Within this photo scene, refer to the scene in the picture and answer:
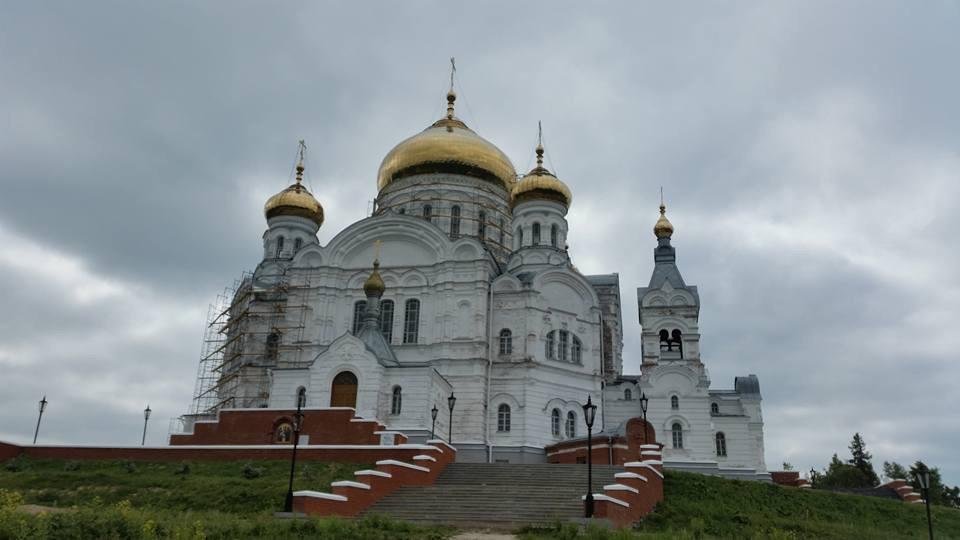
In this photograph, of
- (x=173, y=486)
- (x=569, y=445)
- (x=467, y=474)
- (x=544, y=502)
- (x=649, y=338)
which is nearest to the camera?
(x=544, y=502)

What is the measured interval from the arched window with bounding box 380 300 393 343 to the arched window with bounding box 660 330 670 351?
13.3 m

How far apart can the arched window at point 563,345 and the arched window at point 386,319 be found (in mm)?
7350

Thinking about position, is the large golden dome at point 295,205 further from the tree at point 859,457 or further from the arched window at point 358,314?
the tree at point 859,457

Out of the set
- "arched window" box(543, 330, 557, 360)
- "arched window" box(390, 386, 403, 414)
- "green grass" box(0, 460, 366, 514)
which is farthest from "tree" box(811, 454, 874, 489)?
"green grass" box(0, 460, 366, 514)

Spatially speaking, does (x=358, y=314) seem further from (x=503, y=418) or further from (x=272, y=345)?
(x=503, y=418)

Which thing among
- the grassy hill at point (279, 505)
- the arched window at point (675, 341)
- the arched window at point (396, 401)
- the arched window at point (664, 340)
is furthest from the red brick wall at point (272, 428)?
the arched window at point (675, 341)

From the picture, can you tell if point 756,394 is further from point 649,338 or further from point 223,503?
point 223,503

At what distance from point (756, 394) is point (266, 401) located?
23.4 m

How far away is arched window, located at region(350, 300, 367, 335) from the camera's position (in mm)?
35188

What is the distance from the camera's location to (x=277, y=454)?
74.9ft

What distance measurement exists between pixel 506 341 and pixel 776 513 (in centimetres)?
1641

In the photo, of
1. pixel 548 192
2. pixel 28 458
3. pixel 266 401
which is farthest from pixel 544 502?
pixel 548 192

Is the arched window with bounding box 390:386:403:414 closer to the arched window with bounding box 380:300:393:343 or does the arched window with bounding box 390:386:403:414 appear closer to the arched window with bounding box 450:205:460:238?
the arched window with bounding box 380:300:393:343

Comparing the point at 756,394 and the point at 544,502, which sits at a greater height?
the point at 756,394
